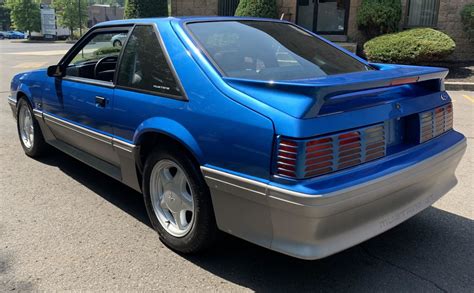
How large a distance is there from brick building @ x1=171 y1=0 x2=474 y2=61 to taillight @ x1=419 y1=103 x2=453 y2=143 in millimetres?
11087

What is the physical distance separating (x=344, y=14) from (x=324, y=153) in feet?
43.9

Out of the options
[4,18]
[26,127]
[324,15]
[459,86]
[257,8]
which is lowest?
[26,127]

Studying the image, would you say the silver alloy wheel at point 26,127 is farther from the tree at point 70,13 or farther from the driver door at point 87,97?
the tree at point 70,13

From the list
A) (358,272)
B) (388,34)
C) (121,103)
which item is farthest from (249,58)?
(388,34)

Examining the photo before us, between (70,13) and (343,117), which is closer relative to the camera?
(343,117)

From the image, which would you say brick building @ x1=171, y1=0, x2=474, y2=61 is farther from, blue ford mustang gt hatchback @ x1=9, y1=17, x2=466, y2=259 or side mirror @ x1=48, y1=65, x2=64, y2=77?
side mirror @ x1=48, y1=65, x2=64, y2=77

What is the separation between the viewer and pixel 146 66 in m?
3.33

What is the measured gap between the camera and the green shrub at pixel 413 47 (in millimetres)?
11070

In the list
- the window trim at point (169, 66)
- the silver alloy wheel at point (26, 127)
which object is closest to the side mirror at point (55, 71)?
the silver alloy wheel at point (26, 127)

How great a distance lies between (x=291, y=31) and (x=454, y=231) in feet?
6.93

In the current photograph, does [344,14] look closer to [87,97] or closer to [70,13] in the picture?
[87,97]

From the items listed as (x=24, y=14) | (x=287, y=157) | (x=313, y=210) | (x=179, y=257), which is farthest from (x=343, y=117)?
(x=24, y=14)

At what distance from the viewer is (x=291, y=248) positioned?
7.94ft

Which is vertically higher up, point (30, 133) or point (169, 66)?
point (169, 66)
